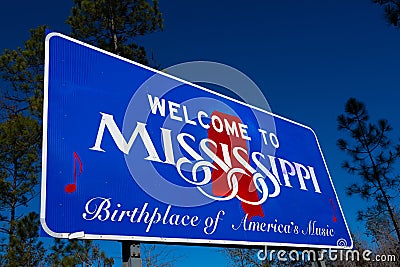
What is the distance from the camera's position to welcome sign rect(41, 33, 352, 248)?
366 centimetres

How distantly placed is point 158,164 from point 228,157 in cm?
135

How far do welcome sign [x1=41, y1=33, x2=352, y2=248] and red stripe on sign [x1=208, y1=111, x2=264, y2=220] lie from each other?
2 cm

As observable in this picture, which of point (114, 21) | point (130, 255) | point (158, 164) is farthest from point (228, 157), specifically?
point (114, 21)

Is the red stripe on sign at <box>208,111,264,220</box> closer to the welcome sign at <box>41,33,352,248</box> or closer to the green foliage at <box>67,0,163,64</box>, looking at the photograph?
the welcome sign at <box>41,33,352,248</box>

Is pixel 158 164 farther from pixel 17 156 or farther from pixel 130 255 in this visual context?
pixel 17 156

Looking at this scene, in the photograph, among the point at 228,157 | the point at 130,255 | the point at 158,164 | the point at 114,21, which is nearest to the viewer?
the point at 130,255

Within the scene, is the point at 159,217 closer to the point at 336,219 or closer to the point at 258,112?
the point at 258,112

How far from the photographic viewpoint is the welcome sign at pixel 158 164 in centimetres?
366

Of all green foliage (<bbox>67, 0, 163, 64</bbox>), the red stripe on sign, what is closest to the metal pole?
the red stripe on sign

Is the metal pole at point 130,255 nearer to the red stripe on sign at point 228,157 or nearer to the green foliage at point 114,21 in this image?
the red stripe on sign at point 228,157

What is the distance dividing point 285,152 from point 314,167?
0.82 meters

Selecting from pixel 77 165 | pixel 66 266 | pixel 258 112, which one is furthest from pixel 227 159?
pixel 66 266

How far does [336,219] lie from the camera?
22.9ft

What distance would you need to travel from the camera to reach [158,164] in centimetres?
445
